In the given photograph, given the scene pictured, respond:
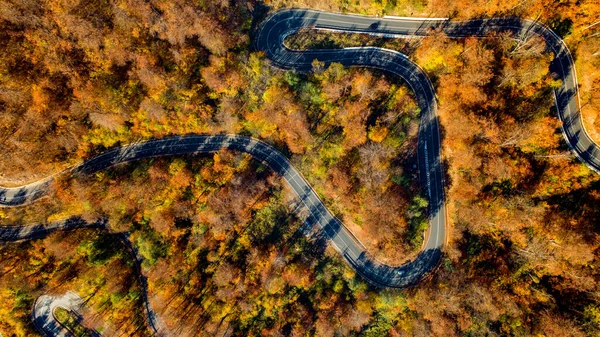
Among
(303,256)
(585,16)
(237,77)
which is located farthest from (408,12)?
(303,256)

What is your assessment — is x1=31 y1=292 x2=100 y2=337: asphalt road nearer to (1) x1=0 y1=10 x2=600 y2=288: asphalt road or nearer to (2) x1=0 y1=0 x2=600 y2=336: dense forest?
(2) x1=0 y1=0 x2=600 y2=336: dense forest

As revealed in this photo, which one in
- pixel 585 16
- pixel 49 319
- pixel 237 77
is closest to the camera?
pixel 585 16

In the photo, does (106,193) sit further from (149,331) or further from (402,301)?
(402,301)

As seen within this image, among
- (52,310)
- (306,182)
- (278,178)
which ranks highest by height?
(52,310)

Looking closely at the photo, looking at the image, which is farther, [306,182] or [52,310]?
[306,182]

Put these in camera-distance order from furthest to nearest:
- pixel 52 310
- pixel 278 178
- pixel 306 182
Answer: pixel 306 182
pixel 278 178
pixel 52 310

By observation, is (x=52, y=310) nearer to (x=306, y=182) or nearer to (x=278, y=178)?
(x=278, y=178)

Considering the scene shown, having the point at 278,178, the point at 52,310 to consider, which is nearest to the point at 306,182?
the point at 278,178
